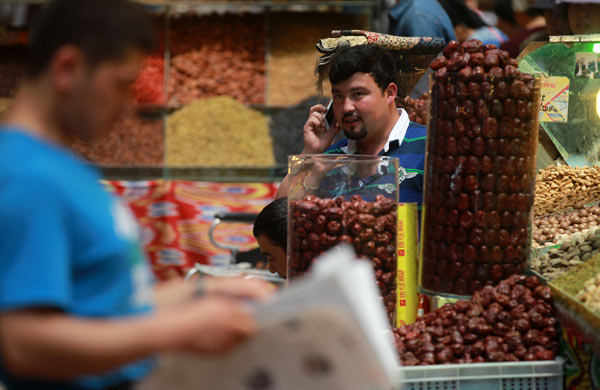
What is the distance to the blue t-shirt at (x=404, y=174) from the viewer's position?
237 cm

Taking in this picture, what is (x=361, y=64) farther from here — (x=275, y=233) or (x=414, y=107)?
(x=275, y=233)

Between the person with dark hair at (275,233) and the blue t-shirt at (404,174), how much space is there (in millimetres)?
458

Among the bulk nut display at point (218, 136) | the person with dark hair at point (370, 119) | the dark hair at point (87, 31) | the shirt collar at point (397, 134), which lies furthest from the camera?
the bulk nut display at point (218, 136)

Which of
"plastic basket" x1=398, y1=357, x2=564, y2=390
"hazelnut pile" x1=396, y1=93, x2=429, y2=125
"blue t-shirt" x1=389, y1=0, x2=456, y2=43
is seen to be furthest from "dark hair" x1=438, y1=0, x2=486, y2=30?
"plastic basket" x1=398, y1=357, x2=564, y2=390

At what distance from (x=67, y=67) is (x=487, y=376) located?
1.46 metres

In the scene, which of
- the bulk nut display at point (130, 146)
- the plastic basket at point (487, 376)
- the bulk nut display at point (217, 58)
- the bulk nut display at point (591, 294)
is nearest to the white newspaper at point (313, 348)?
the plastic basket at point (487, 376)

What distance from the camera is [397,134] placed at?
3150 millimetres

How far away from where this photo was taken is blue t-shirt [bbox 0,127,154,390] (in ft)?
3.31

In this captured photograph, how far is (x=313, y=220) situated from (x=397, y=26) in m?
2.44

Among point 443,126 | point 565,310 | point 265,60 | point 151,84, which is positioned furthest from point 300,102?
point 565,310

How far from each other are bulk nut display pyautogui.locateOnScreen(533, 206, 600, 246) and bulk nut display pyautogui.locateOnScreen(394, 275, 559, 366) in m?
0.55

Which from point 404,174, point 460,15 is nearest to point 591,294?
point 404,174

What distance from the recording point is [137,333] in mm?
1058

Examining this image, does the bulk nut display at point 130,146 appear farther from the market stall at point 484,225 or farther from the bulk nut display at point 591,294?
the bulk nut display at point 591,294
